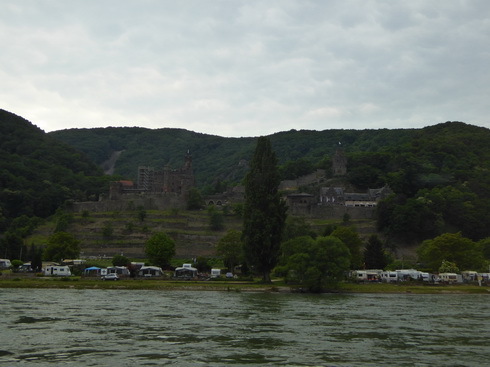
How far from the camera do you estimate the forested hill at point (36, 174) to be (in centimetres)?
13750

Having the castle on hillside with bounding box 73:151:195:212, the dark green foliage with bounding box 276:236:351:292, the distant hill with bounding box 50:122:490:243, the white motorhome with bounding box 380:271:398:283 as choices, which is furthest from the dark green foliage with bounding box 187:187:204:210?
the dark green foliage with bounding box 276:236:351:292

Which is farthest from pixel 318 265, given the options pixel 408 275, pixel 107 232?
pixel 107 232

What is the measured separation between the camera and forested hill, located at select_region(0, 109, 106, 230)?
451 feet

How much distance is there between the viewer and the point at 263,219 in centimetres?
7162

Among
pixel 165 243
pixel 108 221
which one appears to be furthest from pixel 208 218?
pixel 165 243

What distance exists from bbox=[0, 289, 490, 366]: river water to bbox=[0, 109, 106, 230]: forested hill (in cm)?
8897

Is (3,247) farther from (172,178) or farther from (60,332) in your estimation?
(60,332)

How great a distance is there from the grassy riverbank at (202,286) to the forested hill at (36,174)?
2418 inches

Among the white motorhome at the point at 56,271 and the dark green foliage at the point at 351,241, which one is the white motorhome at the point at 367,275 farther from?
the white motorhome at the point at 56,271

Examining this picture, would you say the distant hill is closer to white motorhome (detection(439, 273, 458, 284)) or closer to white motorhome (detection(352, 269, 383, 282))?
white motorhome (detection(439, 273, 458, 284))

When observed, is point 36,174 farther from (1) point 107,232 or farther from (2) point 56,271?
(2) point 56,271

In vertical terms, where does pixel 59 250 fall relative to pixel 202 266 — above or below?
above

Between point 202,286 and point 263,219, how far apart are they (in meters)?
10.8

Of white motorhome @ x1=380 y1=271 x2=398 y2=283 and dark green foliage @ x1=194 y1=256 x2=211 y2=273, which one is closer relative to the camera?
white motorhome @ x1=380 y1=271 x2=398 y2=283
